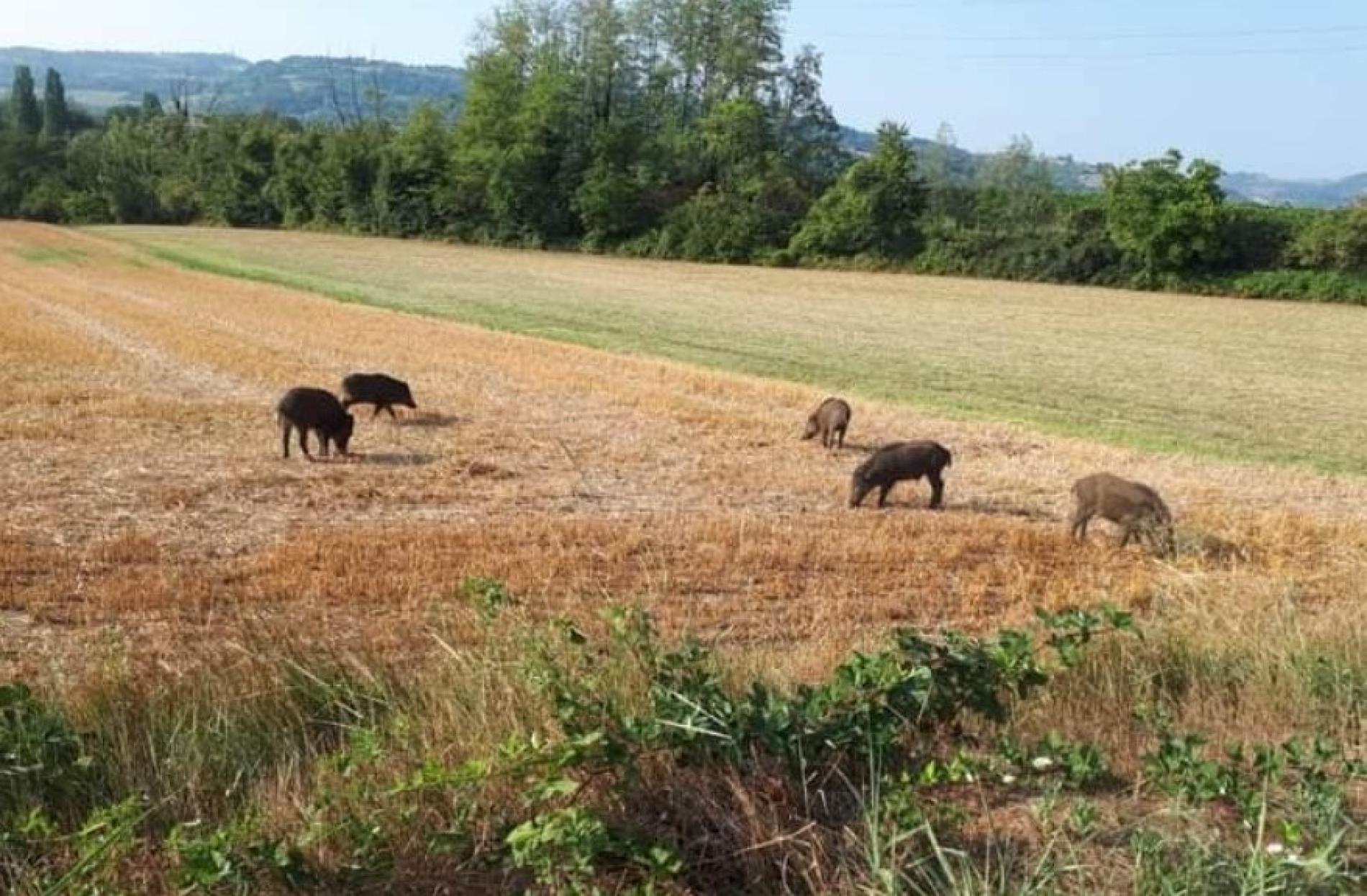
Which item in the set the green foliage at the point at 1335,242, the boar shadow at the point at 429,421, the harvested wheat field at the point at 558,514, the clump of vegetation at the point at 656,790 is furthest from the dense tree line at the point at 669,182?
the clump of vegetation at the point at 656,790

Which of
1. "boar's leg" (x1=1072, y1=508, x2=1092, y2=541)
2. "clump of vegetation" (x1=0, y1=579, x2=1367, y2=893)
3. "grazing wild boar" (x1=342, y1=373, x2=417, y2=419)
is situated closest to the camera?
"clump of vegetation" (x1=0, y1=579, x2=1367, y2=893)

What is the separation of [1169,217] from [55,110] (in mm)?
148520

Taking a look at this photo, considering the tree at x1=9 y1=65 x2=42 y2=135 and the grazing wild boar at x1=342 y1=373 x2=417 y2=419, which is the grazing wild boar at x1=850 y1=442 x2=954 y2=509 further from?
the tree at x1=9 y1=65 x2=42 y2=135

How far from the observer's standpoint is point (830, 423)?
57.0 ft

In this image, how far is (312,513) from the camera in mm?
12906

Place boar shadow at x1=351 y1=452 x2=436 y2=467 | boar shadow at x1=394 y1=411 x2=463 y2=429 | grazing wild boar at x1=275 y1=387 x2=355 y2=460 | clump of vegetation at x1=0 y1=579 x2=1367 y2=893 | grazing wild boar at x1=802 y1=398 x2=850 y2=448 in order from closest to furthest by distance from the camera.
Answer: clump of vegetation at x1=0 y1=579 x2=1367 y2=893
grazing wild boar at x1=275 y1=387 x2=355 y2=460
boar shadow at x1=351 y1=452 x2=436 y2=467
grazing wild boar at x1=802 y1=398 x2=850 y2=448
boar shadow at x1=394 y1=411 x2=463 y2=429

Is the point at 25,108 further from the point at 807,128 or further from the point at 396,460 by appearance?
the point at 396,460

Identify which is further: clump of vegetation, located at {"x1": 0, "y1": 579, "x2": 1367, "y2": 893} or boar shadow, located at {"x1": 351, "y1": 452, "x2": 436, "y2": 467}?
boar shadow, located at {"x1": 351, "y1": 452, "x2": 436, "y2": 467}

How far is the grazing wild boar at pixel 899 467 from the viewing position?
45.0 ft

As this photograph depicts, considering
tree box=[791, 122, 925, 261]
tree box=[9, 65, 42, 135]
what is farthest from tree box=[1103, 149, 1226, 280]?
tree box=[9, 65, 42, 135]

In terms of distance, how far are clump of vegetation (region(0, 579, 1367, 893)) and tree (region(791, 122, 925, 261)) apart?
67.7 m

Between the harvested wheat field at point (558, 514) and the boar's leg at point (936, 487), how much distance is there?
30 cm

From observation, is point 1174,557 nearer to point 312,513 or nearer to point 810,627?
point 810,627

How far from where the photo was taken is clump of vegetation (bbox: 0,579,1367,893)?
11.3 ft
